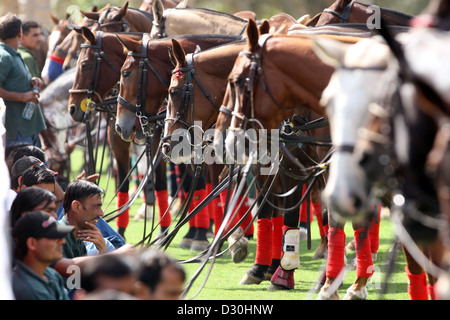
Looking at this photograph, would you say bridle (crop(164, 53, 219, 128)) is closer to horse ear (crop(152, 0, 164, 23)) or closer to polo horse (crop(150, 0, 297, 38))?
polo horse (crop(150, 0, 297, 38))

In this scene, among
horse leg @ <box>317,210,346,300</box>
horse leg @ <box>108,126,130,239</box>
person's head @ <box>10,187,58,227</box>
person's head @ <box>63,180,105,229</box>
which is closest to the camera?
person's head @ <box>10,187,58,227</box>

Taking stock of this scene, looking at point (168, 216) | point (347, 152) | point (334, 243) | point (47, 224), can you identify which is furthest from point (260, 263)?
point (347, 152)

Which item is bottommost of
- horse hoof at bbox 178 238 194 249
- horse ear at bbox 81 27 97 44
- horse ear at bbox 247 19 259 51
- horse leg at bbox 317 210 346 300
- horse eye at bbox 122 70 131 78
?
horse hoof at bbox 178 238 194 249

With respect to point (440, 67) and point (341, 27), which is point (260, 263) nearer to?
point (341, 27)

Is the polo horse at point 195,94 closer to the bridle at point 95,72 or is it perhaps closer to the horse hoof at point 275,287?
the horse hoof at point 275,287

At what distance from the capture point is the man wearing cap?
4.33 meters

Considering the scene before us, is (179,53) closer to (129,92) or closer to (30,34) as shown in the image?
(129,92)

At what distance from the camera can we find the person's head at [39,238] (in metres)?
4.36

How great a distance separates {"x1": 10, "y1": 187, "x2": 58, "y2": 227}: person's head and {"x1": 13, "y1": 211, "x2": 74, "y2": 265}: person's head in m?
0.62

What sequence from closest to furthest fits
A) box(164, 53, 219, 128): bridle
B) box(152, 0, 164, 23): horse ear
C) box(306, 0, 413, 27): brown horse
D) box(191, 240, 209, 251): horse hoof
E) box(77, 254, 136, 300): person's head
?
box(77, 254, 136, 300): person's head
box(164, 53, 219, 128): bridle
box(306, 0, 413, 27): brown horse
box(152, 0, 164, 23): horse ear
box(191, 240, 209, 251): horse hoof

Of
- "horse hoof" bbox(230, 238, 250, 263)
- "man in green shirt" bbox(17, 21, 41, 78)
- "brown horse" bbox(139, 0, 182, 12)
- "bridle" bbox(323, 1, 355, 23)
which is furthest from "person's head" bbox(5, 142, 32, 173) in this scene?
"brown horse" bbox(139, 0, 182, 12)

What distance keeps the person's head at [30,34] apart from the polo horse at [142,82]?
11.2ft

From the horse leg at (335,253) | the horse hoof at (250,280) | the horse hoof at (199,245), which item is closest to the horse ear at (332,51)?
the horse leg at (335,253)

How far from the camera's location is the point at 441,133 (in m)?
3.04
